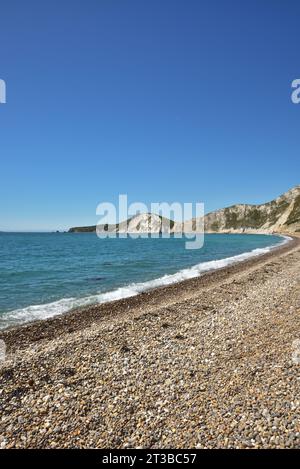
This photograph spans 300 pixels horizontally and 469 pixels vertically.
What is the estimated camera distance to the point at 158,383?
9039 mm

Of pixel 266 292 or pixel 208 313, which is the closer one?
pixel 208 313

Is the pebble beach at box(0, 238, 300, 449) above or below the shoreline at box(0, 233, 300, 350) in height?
above

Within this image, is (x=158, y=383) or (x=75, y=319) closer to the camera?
(x=158, y=383)

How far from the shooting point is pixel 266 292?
20891mm

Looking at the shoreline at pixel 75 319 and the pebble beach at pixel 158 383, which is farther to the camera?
the shoreline at pixel 75 319

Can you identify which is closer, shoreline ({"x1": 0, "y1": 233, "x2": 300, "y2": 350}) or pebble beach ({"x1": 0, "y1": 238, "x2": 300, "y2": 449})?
pebble beach ({"x1": 0, "y1": 238, "x2": 300, "y2": 449})

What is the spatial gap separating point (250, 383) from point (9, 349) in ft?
34.1

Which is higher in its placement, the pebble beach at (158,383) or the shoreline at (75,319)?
the pebble beach at (158,383)

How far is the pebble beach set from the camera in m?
6.88

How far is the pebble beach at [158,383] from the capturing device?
6883mm

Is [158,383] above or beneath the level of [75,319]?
above
